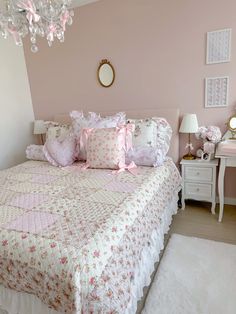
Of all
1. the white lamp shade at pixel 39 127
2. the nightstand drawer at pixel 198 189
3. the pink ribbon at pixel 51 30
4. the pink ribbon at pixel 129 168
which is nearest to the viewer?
the pink ribbon at pixel 51 30

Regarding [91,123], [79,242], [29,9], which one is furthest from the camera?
[91,123]

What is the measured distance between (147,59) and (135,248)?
207cm

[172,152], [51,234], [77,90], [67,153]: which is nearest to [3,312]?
[51,234]

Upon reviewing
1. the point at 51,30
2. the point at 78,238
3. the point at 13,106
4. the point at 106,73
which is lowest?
the point at 78,238

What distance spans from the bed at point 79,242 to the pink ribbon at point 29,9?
48.8 inches

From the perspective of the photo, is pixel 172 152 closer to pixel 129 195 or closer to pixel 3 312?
pixel 129 195

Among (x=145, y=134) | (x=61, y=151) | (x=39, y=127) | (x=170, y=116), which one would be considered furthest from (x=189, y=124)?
(x=39, y=127)

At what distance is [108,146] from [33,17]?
115 cm

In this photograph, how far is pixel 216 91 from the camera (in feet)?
7.91

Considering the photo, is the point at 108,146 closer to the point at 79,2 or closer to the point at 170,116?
the point at 170,116

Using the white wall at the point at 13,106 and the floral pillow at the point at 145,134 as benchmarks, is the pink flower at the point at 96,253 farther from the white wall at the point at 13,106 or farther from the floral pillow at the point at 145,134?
the white wall at the point at 13,106

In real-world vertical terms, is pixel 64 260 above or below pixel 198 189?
above

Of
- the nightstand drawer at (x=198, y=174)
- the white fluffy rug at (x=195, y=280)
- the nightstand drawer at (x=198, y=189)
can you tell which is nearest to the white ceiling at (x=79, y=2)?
the nightstand drawer at (x=198, y=174)

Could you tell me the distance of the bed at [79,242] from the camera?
106 centimetres
